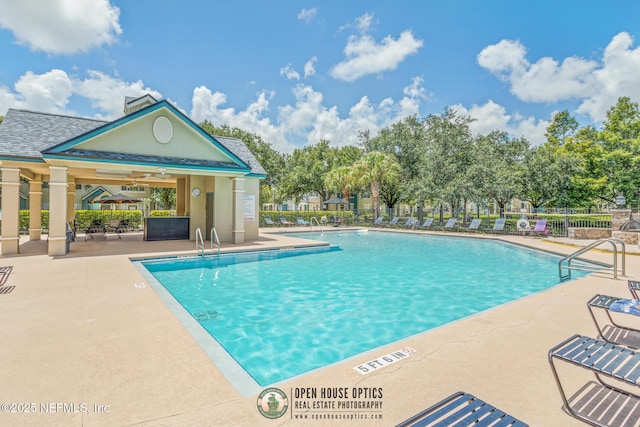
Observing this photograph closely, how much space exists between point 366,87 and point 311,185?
13653 mm

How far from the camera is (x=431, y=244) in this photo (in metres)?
17.3

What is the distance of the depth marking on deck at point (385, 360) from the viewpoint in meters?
3.22

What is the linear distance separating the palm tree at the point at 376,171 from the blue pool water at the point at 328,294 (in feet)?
43.5

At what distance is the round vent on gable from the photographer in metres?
12.5

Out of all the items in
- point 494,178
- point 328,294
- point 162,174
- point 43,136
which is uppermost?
point 43,136

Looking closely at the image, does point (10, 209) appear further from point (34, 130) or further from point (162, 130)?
point (162, 130)

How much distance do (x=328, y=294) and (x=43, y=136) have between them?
13179mm

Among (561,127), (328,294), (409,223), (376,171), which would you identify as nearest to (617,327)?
(328,294)

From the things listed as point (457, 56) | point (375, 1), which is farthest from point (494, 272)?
point (457, 56)

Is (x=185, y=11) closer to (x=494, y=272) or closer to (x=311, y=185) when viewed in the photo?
(x=494, y=272)

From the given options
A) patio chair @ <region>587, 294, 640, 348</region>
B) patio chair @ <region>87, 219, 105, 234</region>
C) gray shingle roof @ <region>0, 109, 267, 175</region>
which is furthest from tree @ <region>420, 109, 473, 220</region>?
patio chair @ <region>87, 219, 105, 234</region>

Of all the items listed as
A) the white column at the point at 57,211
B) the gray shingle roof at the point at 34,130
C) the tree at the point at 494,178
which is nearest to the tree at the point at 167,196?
Answer: the gray shingle roof at the point at 34,130

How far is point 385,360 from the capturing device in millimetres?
3418

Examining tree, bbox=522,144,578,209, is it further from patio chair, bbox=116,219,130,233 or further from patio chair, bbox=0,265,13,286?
patio chair, bbox=116,219,130,233
